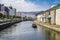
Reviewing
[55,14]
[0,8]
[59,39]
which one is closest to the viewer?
[59,39]

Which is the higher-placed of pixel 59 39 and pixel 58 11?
pixel 58 11

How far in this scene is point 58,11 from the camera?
4878cm

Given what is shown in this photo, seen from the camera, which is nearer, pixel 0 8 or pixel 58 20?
pixel 58 20

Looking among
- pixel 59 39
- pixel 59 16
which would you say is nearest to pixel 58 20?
pixel 59 16

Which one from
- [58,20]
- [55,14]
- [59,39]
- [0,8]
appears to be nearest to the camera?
[59,39]

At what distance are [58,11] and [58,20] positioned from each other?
10.0ft

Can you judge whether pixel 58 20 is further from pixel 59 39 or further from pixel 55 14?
pixel 59 39

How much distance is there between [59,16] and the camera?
157ft

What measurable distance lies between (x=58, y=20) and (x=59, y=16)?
1455 millimetres

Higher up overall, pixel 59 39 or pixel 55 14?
pixel 55 14

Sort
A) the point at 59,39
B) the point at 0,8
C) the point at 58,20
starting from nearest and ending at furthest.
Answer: the point at 59,39
the point at 58,20
the point at 0,8

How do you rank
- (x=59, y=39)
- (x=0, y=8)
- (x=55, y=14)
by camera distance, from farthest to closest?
1. (x=0, y=8)
2. (x=55, y=14)
3. (x=59, y=39)

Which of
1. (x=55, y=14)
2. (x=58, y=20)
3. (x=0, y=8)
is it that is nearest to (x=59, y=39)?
(x=58, y=20)

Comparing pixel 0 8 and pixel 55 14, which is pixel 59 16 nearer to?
pixel 55 14
